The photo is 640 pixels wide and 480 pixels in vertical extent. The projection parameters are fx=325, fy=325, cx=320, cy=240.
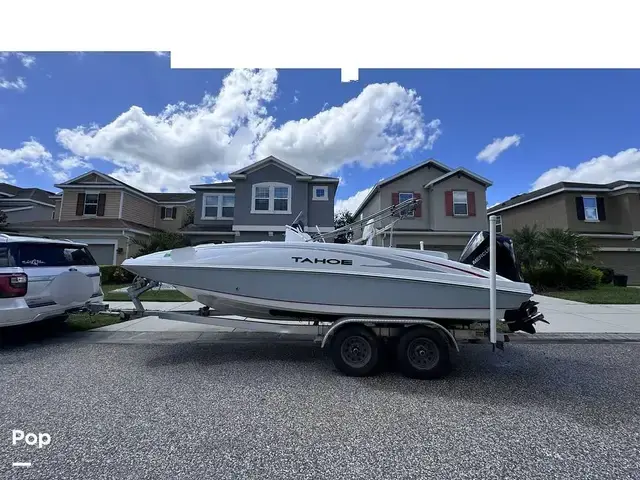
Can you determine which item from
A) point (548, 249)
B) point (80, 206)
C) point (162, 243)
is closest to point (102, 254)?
point (80, 206)

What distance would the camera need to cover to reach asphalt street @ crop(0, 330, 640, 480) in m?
2.41

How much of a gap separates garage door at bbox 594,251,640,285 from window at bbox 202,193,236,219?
2170cm

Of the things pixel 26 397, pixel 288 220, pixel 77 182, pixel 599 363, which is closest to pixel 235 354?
pixel 26 397

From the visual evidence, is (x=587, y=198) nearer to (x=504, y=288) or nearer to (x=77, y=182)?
(x=504, y=288)

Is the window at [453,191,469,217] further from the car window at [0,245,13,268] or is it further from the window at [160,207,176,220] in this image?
the window at [160,207,176,220]

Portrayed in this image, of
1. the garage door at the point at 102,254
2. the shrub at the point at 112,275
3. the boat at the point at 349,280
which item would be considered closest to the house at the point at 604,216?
the boat at the point at 349,280

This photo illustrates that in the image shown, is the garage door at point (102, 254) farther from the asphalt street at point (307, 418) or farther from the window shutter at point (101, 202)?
the asphalt street at point (307, 418)

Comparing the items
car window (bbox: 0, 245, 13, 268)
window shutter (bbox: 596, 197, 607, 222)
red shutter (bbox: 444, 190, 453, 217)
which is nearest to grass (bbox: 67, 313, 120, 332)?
car window (bbox: 0, 245, 13, 268)

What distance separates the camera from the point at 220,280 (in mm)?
4445

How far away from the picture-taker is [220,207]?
1903cm

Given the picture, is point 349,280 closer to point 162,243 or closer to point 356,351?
point 356,351

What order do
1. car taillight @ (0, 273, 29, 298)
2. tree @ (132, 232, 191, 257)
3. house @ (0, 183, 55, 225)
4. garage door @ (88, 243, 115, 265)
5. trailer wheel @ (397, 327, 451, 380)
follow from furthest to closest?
house @ (0, 183, 55, 225), garage door @ (88, 243, 115, 265), tree @ (132, 232, 191, 257), car taillight @ (0, 273, 29, 298), trailer wheel @ (397, 327, 451, 380)

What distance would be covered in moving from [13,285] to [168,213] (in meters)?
20.4

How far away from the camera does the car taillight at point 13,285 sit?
15.3ft
